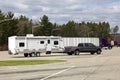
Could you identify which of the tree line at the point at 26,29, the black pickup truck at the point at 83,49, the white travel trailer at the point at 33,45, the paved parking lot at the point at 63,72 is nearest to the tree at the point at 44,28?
the tree line at the point at 26,29

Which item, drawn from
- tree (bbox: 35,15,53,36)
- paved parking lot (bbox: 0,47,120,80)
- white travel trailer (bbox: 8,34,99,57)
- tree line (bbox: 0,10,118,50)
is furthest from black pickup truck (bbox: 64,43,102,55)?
tree (bbox: 35,15,53,36)

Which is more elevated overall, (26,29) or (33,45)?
(26,29)

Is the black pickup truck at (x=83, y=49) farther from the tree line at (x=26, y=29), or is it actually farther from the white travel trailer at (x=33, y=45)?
the tree line at (x=26, y=29)

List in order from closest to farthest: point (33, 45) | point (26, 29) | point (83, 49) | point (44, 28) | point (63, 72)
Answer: point (63, 72) < point (33, 45) < point (83, 49) < point (26, 29) < point (44, 28)

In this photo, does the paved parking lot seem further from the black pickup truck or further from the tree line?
the tree line

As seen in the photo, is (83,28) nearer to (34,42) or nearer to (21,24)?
(21,24)

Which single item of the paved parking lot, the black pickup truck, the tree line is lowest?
the paved parking lot

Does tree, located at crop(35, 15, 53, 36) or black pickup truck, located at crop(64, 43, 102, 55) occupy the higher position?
tree, located at crop(35, 15, 53, 36)

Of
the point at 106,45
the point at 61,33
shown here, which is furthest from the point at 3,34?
the point at 61,33

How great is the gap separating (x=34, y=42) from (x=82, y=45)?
26.1 feet

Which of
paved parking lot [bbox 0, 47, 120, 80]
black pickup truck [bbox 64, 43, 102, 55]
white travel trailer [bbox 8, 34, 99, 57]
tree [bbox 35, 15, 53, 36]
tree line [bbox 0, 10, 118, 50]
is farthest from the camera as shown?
tree [bbox 35, 15, 53, 36]

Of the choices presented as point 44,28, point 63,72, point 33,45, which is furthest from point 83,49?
point 44,28

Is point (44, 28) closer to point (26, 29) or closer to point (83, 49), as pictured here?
point (26, 29)

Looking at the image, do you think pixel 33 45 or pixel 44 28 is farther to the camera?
pixel 44 28
